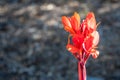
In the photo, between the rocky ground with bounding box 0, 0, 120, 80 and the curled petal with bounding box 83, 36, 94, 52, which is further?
the rocky ground with bounding box 0, 0, 120, 80

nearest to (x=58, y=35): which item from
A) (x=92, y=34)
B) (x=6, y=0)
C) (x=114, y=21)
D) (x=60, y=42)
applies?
(x=60, y=42)

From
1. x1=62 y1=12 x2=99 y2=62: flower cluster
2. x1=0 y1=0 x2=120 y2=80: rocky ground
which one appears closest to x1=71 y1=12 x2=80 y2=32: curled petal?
x1=62 y1=12 x2=99 y2=62: flower cluster

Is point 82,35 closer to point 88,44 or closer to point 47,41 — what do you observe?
point 88,44

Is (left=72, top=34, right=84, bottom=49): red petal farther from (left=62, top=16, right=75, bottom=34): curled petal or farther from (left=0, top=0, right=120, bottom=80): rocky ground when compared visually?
(left=0, top=0, right=120, bottom=80): rocky ground

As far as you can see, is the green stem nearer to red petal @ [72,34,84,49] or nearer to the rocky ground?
red petal @ [72,34,84,49]

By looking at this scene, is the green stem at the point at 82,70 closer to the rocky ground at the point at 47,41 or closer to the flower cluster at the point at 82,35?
the flower cluster at the point at 82,35

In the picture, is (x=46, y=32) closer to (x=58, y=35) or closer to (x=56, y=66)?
(x=58, y=35)

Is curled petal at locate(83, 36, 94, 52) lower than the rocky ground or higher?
lower

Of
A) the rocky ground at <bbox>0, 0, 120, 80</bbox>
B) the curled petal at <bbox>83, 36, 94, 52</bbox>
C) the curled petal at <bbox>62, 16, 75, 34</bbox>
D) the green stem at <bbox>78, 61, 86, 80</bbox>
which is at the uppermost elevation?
the rocky ground at <bbox>0, 0, 120, 80</bbox>
